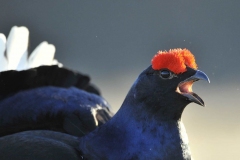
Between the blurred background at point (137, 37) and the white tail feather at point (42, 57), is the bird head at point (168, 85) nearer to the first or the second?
the white tail feather at point (42, 57)

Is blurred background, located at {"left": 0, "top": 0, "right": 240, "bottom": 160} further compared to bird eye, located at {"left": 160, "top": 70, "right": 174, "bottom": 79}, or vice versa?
blurred background, located at {"left": 0, "top": 0, "right": 240, "bottom": 160}

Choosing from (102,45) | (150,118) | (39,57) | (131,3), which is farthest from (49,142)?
(131,3)

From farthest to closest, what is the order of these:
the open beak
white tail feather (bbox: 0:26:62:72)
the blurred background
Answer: the blurred background, white tail feather (bbox: 0:26:62:72), the open beak

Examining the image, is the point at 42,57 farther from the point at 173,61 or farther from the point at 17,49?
the point at 173,61

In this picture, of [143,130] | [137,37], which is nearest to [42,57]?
[143,130]

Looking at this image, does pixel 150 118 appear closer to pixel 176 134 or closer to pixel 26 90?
pixel 176 134

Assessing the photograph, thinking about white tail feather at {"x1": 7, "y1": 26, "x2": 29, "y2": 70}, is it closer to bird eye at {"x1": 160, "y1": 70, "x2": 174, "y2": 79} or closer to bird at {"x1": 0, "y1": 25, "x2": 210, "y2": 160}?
bird at {"x1": 0, "y1": 25, "x2": 210, "y2": 160}

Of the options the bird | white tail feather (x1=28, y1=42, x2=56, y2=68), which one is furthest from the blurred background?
the bird

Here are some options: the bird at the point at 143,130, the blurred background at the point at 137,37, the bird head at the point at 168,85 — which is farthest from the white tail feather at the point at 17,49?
the blurred background at the point at 137,37
